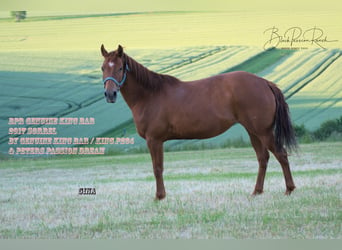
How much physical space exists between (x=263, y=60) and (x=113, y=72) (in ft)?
6.81

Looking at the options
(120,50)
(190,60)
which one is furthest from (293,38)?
(120,50)

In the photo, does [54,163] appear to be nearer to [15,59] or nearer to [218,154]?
[15,59]

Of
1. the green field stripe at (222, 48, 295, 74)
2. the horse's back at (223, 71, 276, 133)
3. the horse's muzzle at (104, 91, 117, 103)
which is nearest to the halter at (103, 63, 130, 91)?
the horse's muzzle at (104, 91, 117, 103)

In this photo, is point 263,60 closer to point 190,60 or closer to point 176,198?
point 190,60

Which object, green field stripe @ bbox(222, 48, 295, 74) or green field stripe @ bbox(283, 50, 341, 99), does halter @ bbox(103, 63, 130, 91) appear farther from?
green field stripe @ bbox(283, 50, 341, 99)

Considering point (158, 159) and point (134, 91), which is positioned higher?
point (134, 91)

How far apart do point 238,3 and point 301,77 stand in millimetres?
1172

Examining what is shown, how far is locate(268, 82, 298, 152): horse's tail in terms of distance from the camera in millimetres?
5535

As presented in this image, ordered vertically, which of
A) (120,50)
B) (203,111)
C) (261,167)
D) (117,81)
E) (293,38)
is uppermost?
(293,38)

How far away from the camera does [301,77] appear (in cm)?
658

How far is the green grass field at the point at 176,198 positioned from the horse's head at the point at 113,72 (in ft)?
3.72

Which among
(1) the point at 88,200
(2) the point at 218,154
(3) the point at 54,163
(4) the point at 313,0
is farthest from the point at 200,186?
(4) the point at 313,0

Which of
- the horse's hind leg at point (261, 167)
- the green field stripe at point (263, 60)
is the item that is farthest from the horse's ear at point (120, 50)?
the green field stripe at point (263, 60)

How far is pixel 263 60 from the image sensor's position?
6.50 meters
